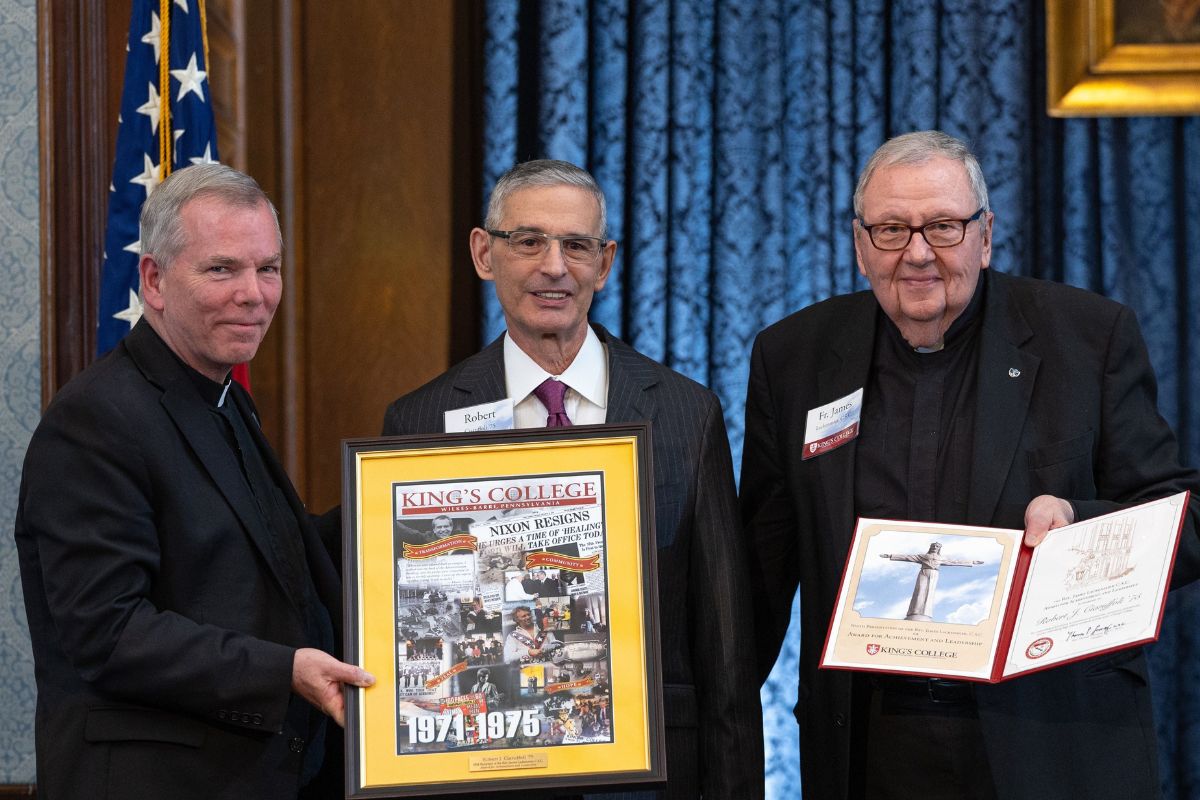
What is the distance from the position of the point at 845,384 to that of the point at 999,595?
66 centimetres

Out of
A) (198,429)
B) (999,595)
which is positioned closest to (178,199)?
(198,429)

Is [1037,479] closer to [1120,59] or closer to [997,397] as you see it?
[997,397]

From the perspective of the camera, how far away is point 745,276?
4.40 metres

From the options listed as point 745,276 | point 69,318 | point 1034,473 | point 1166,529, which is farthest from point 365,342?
point 1166,529

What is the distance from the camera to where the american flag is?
11.3 feet

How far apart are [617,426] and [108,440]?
2.88 feet

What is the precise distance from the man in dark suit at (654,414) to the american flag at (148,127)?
3.77 ft

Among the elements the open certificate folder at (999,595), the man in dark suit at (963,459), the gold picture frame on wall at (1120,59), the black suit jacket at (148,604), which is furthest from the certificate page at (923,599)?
the gold picture frame on wall at (1120,59)

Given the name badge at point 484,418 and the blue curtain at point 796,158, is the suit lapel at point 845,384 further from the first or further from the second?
the blue curtain at point 796,158

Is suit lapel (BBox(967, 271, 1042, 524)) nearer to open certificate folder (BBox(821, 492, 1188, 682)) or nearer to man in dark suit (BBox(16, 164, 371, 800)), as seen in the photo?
open certificate folder (BBox(821, 492, 1188, 682))

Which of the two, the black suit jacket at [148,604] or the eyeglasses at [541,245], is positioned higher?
the eyeglasses at [541,245]

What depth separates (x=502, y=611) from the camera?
89.1 inches

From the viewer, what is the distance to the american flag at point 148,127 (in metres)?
3.46

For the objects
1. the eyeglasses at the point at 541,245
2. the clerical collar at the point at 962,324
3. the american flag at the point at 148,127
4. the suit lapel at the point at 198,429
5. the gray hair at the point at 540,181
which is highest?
the american flag at the point at 148,127
